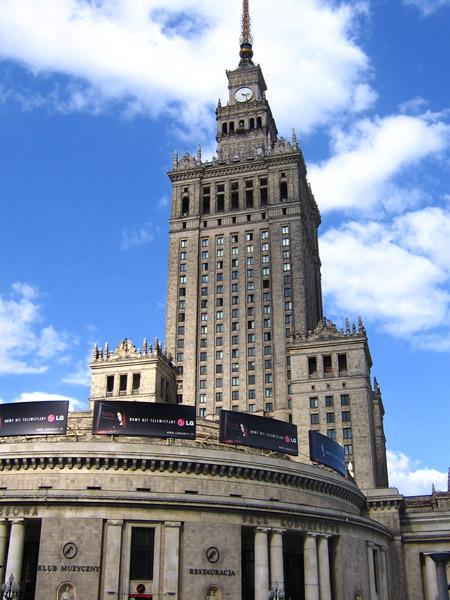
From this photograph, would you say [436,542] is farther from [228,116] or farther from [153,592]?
[228,116]

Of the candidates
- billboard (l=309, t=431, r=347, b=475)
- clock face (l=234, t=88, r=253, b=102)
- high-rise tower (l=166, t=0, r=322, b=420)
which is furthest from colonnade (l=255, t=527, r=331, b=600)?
clock face (l=234, t=88, r=253, b=102)

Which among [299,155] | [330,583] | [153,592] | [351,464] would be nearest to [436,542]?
[351,464]

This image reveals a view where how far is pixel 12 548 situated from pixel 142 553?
1053 centimetres

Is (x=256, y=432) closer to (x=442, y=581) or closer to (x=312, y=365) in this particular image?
(x=442, y=581)

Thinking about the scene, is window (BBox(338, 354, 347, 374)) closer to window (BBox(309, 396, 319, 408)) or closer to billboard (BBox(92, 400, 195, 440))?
window (BBox(309, 396, 319, 408))

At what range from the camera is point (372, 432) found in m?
106

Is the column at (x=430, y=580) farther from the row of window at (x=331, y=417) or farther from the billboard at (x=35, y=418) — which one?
the billboard at (x=35, y=418)

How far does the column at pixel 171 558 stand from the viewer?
59.8 m

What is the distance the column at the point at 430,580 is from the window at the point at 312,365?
32439 millimetres

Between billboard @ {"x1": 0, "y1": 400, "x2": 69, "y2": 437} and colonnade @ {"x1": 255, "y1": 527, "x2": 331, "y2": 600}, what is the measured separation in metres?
20.4

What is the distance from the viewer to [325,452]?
80125mm

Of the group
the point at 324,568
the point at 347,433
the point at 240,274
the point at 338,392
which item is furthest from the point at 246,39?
the point at 324,568

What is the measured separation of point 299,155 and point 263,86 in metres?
31.1

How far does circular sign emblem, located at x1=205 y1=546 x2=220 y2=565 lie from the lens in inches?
2446
